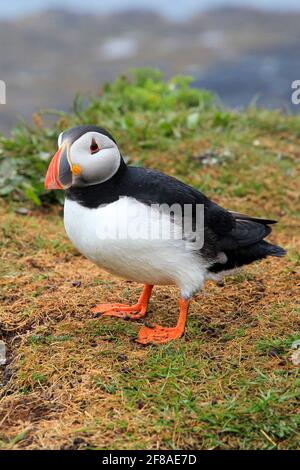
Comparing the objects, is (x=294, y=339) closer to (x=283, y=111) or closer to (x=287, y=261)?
(x=287, y=261)

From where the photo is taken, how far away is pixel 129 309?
175 inches

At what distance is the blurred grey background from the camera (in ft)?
36.5

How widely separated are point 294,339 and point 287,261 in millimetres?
1297

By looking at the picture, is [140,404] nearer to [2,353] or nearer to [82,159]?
[2,353]

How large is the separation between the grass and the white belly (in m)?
0.37

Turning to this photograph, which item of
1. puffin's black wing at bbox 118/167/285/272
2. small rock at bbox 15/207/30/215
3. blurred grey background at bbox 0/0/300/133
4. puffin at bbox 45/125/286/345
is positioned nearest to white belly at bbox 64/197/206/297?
puffin at bbox 45/125/286/345

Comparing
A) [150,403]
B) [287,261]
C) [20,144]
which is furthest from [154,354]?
[20,144]

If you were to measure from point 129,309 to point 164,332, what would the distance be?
341 mm

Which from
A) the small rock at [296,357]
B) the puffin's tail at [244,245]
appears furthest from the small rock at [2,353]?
the small rock at [296,357]

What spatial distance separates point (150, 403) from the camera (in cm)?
354

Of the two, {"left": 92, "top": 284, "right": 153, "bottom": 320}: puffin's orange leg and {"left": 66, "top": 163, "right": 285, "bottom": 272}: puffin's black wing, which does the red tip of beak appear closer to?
{"left": 66, "top": 163, "right": 285, "bottom": 272}: puffin's black wing

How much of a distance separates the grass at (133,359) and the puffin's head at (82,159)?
82 centimetres

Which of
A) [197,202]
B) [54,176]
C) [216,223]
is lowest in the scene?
[216,223]

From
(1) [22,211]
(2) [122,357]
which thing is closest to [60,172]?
(2) [122,357]
